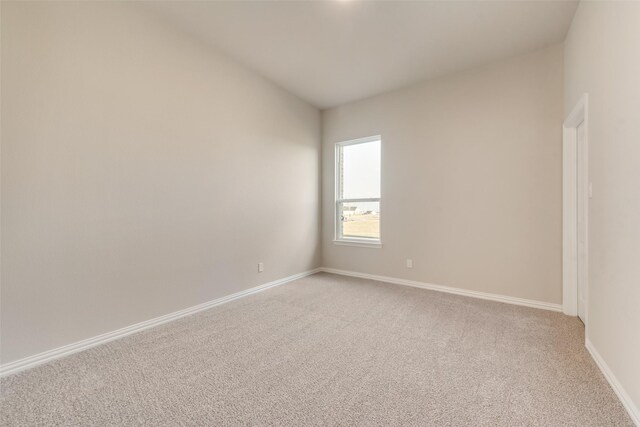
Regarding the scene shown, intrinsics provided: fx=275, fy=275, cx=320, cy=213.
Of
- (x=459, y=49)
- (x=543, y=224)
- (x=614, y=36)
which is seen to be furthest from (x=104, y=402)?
(x=459, y=49)

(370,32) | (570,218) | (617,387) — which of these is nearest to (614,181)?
(617,387)

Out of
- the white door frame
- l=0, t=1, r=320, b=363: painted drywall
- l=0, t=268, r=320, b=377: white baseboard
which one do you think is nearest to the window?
l=0, t=1, r=320, b=363: painted drywall

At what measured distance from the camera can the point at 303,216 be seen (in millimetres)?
4336

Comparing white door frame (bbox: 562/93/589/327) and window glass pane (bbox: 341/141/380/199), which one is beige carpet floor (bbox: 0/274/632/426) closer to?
white door frame (bbox: 562/93/589/327)

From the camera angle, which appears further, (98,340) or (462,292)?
(462,292)

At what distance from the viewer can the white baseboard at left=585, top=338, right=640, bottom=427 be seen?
1379mm

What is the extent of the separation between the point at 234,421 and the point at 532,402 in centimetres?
160

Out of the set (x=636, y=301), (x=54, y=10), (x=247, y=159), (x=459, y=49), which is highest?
(x=459, y=49)

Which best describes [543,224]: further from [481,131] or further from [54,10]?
[54,10]

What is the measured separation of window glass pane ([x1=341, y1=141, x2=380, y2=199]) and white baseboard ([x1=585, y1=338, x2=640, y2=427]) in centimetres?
278

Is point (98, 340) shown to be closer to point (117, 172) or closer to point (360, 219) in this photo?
point (117, 172)

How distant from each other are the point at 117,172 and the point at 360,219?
10.4ft

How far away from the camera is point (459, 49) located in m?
2.94

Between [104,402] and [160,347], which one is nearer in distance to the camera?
[104,402]
